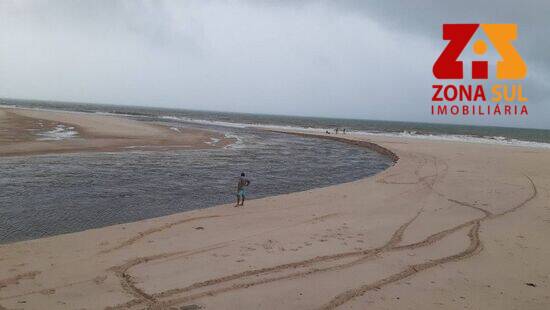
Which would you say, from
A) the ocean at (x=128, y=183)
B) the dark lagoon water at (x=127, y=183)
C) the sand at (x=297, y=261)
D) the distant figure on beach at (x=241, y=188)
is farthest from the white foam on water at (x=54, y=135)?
the sand at (x=297, y=261)

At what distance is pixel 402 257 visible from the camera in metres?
8.95

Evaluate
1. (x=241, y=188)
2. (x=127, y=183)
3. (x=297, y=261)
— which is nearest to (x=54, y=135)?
(x=127, y=183)

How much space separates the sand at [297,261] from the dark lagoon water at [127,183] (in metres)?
1.80

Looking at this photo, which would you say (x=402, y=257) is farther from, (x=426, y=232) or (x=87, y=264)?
(x=87, y=264)

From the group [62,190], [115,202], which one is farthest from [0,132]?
[115,202]

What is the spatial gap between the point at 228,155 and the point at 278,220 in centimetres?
1859

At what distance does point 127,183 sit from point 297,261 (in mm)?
11264

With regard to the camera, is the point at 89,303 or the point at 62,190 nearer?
the point at 89,303

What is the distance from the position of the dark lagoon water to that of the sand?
5.89 feet

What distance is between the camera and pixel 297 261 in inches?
331

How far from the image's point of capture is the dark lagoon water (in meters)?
11.8

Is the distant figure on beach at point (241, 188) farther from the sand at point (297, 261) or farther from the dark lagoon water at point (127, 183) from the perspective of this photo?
the dark lagoon water at point (127, 183)

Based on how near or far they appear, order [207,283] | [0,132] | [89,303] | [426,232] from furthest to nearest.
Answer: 1. [0,132]
2. [426,232]
3. [207,283]
4. [89,303]

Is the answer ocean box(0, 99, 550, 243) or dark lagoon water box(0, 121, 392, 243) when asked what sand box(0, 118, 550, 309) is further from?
dark lagoon water box(0, 121, 392, 243)
